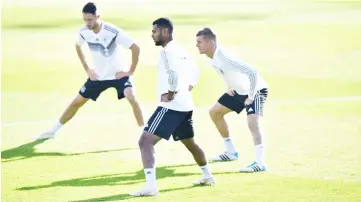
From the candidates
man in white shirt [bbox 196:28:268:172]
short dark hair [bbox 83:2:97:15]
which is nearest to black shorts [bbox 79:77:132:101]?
short dark hair [bbox 83:2:97:15]

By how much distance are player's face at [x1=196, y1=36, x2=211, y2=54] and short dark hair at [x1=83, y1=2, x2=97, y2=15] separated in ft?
6.62

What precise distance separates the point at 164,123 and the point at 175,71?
55cm

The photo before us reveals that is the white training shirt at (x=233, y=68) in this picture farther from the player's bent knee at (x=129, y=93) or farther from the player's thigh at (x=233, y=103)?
the player's bent knee at (x=129, y=93)

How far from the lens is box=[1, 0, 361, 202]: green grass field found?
10.3 m

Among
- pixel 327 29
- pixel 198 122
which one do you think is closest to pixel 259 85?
pixel 198 122

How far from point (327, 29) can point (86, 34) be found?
702 inches

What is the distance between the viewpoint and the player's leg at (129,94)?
12.6 meters

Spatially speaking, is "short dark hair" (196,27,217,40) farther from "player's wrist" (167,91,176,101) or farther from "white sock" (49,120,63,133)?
"white sock" (49,120,63,133)

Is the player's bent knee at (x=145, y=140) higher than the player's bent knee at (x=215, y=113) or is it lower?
lower

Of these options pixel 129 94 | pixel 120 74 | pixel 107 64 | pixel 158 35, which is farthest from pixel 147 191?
pixel 107 64

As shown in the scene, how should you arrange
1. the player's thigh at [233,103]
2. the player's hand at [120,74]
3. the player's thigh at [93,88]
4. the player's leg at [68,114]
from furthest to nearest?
the player's leg at [68,114] < the player's thigh at [93,88] < the player's hand at [120,74] < the player's thigh at [233,103]

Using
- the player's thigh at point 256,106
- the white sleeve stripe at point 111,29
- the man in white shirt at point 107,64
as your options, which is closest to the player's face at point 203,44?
the player's thigh at point 256,106

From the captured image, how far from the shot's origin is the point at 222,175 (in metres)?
10.9

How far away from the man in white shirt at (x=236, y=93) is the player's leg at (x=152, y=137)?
3.86ft
